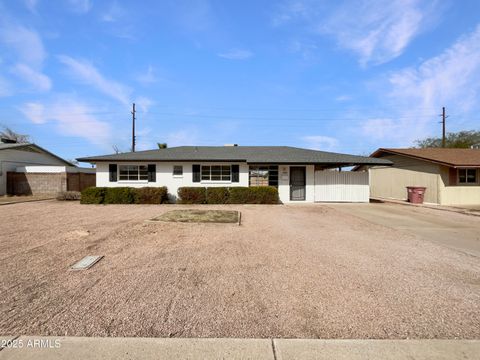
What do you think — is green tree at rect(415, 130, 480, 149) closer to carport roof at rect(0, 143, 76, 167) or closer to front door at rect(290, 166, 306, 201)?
front door at rect(290, 166, 306, 201)

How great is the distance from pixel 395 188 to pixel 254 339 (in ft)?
66.2

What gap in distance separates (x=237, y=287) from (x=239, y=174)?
1218cm

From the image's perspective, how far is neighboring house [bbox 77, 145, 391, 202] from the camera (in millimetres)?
15414

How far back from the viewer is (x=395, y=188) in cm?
1880

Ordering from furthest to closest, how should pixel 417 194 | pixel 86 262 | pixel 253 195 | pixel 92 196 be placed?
pixel 417 194, pixel 253 195, pixel 92 196, pixel 86 262

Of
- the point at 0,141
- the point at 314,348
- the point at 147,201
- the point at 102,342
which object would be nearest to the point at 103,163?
the point at 147,201

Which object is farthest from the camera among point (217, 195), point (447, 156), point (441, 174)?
point (447, 156)

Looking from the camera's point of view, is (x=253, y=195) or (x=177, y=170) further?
(x=177, y=170)

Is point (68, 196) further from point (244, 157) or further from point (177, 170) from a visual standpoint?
point (244, 157)

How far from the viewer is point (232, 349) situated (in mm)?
2287

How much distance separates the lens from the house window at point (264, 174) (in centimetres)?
1575

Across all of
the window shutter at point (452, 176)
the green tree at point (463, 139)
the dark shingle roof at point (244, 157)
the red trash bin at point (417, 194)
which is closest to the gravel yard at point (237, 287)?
the dark shingle roof at point (244, 157)

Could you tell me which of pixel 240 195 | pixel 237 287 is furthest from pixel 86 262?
pixel 240 195

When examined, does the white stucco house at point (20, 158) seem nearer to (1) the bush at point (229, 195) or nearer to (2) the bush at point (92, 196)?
(2) the bush at point (92, 196)
